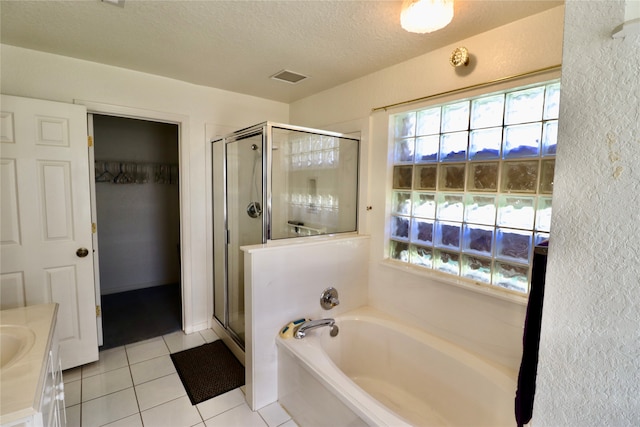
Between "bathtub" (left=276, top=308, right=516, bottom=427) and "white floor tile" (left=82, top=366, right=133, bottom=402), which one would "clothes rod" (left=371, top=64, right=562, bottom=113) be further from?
"white floor tile" (left=82, top=366, right=133, bottom=402)

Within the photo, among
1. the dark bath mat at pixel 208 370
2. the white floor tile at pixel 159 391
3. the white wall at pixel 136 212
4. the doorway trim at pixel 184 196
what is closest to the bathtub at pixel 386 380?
the dark bath mat at pixel 208 370

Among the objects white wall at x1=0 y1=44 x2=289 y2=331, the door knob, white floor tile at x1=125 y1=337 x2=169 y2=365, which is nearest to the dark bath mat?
white floor tile at x1=125 y1=337 x2=169 y2=365

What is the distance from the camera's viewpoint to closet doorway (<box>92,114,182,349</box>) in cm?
361

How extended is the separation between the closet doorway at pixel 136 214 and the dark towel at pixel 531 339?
3250mm

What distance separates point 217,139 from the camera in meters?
2.74

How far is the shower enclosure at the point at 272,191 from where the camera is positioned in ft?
7.18

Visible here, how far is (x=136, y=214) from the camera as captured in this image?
389 centimetres

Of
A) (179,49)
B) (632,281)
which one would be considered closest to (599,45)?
(632,281)

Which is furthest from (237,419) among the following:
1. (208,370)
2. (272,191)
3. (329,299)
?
(272,191)

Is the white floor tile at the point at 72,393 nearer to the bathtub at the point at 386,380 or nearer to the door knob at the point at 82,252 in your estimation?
the door knob at the point at 82,252

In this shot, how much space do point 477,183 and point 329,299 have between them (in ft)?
4.16

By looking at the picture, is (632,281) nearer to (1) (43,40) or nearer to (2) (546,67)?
(2) (546,67)

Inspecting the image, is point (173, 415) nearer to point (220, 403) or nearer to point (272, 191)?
point (220, 403)

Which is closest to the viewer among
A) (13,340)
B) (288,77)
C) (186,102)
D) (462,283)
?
(13,340)
